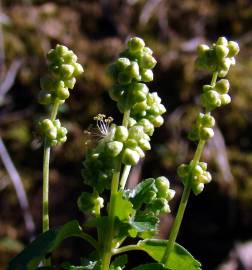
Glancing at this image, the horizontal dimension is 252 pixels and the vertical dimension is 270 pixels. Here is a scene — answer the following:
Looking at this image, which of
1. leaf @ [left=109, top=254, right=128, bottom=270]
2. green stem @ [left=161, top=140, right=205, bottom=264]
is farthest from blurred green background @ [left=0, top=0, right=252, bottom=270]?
green stem @ [left=161, top=140, right=205, bottom=264]

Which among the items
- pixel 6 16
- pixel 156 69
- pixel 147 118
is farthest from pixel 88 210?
pixel 6 16

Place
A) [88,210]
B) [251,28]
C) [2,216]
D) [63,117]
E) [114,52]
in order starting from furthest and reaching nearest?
1. [251,28]
2. [114,52]
3. [63,117]
4. [2,216]
5. [88,210]

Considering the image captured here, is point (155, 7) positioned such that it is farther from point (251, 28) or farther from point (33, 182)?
point (33, 182)

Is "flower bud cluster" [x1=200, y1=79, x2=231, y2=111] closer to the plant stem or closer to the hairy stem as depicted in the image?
the hairy stem

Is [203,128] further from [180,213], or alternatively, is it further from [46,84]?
[46,84]

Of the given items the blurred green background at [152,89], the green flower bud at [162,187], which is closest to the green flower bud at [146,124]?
the green flower bud at [162,187]

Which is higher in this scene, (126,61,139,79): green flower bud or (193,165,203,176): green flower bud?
(126,61,139,79): green flower bud
